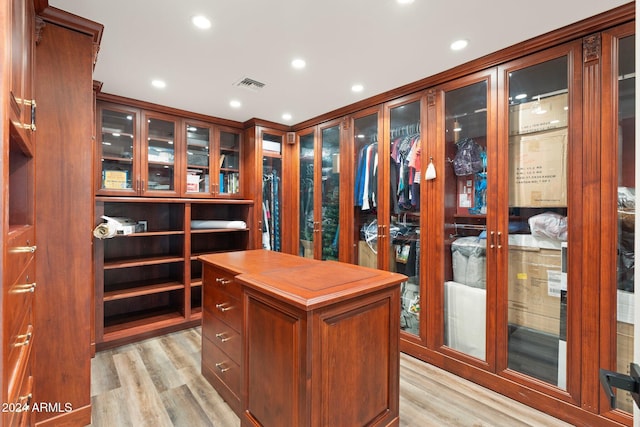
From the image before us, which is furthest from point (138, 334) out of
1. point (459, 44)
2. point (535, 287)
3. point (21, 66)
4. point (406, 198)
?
point (459, 44)

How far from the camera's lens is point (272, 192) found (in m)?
4.19

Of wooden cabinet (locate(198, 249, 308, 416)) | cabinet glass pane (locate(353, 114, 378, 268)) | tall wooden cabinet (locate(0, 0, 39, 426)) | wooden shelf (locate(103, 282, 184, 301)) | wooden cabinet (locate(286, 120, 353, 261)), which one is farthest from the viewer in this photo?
wooden cabinet (locate(286, 120, 353, 261))

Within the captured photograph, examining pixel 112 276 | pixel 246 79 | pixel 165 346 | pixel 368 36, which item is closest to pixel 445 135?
pixel 368 36

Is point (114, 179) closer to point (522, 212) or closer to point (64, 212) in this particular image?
point (64, 212)

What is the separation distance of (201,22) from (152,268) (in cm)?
288

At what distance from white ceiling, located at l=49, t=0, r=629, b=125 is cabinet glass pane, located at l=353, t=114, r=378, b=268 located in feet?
1.58

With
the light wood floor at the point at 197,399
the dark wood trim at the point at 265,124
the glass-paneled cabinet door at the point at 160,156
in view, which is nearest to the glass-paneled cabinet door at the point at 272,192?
the dark wood trim at the point at 265,124

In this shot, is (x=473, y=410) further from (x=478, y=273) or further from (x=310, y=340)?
(x=310, y=340)

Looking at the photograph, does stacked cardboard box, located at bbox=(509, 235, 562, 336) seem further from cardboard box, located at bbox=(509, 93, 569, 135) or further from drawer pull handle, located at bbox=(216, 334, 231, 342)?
drawer pull handle, located at bbox=(216, 334, 231, 342)

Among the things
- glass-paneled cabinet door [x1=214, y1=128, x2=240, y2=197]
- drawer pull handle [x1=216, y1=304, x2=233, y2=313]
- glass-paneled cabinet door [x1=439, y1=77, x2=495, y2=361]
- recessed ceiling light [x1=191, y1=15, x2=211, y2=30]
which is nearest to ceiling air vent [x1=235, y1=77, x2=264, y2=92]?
recessed ceiling light [x1=191, y1=15, x2=211, y2=30]

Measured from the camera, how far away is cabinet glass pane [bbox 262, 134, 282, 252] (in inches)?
161

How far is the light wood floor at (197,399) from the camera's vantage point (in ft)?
6.35

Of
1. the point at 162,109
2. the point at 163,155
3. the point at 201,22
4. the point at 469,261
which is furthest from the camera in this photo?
the point at 163,155

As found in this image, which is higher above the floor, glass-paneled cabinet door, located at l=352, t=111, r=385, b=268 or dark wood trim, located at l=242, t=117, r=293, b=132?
dark wood trim, located at l=242, t=117, r=293, b=132
